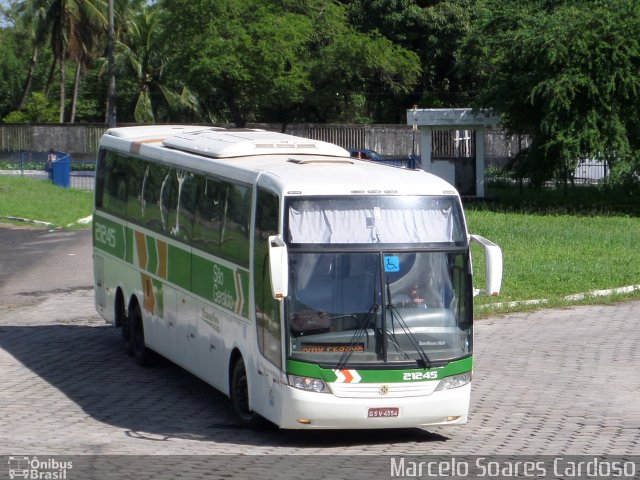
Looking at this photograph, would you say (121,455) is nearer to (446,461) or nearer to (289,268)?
(289,268)

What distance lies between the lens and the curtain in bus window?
10.2 m

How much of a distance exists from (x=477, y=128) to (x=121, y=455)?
32.4 m

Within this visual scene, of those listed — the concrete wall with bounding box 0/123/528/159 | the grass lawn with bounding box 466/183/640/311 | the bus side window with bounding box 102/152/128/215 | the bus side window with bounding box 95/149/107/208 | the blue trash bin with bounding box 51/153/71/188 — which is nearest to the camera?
the bus side window with bounding box 102/152/128/215

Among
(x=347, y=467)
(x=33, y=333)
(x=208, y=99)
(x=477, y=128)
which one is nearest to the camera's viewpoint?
(x=347, y=467)

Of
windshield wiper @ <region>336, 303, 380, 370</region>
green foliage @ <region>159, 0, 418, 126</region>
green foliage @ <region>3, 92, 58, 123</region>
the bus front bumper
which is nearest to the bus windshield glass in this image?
windshield wiper @ <region>336, 303, 380, 370</region>

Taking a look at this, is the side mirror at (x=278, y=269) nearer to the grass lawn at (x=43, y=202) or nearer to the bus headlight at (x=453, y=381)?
the bus headlight at (x=453, y=381)

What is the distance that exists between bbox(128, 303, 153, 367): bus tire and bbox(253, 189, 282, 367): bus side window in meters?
4.15

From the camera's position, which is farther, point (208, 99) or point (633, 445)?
point (208, 99)

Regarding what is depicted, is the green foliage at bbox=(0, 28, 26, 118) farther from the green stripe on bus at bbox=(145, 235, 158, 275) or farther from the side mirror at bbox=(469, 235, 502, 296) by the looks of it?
the side mirror at bbox=(469, 235, 502, 296)

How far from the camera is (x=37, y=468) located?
905 centimetres

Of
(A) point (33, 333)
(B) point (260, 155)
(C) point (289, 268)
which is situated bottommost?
(A) point (33, 333)

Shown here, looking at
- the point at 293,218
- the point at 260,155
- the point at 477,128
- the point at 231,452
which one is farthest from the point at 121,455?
the point at 477,128

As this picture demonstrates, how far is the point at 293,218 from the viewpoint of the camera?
33.5ft

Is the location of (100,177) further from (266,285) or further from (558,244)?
(558,244)
